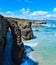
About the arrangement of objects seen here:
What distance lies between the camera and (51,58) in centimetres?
2266

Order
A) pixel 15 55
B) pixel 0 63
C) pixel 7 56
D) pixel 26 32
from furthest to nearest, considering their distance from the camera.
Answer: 1. pixel 26 32
2. pixel 7 56
3. pixel 15 55
4. pixel 0 63

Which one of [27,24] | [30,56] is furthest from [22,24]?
[30,56]

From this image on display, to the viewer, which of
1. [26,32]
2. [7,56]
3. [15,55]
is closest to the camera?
[15,55]

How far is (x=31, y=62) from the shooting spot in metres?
20.8

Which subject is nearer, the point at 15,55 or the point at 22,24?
the point at 15,55

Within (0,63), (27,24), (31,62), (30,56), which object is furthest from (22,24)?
(0,63)

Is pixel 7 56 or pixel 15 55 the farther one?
pixel 7 56

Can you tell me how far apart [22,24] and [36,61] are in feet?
67.4

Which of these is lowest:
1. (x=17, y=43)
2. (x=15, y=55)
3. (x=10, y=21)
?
(x=15, y=55)

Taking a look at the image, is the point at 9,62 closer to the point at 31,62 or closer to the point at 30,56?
the point at 31,62

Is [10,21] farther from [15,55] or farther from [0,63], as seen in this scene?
[0,63]

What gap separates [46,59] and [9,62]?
5.88 meters

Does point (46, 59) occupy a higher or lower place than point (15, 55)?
lower

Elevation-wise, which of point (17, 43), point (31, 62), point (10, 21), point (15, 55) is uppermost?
point (10, 21)
